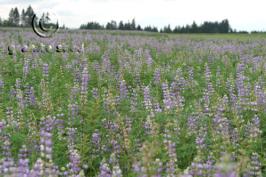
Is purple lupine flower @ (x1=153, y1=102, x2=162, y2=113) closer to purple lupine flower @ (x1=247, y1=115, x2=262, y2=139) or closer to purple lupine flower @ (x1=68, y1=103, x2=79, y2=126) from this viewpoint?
purple lupine flower @ (x1=68, y1=103, x2=79, y2=126)

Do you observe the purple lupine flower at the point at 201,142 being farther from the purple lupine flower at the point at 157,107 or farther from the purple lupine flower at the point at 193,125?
the purple lupine flower at the point at 157,107

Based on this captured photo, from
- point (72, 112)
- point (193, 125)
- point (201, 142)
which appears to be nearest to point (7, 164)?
point (201, 142)

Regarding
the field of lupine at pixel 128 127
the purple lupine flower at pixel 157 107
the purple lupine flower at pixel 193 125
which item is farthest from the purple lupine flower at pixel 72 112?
the purple lupine flower at pixel 193 125

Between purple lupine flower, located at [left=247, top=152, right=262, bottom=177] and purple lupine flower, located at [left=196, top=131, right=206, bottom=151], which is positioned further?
purple lupine flower, located at [left=196, top=131, right=206, bottom=151]

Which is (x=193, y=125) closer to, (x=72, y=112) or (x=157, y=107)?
(x=157, y=107)

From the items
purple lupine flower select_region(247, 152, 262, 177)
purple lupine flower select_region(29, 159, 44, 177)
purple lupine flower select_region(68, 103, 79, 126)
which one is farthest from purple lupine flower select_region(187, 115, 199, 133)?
purple lupine flower select_region(29, 159, 44, 177)

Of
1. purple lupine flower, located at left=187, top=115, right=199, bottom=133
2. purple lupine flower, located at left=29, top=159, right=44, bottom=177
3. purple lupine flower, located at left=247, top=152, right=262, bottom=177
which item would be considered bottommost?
purple lupine flower, located at left=247, top=152, right=262, bottom=177

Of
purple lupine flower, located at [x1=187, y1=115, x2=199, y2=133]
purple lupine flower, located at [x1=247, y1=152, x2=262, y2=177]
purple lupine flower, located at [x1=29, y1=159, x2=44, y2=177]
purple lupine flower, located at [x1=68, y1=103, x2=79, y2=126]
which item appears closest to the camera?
purple lupine flower, located at [x1=29, y1=159, x2=44, y2=177]

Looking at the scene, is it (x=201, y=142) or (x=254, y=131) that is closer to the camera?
(x=201, y=142)

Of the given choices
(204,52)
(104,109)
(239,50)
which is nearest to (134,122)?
(104,109)

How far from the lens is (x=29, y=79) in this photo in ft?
30.6

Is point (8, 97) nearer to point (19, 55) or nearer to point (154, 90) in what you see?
point (154, 90)

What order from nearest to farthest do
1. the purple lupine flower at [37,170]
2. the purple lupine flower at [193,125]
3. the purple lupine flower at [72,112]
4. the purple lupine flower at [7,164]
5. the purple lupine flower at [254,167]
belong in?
the purple lupine flower at [37,170]
the purple lupine flower at [7,164]
the purple lupine flower at [254,167]
the purple lupine flower at [193,125]
the purple lupine flower at [72,112]

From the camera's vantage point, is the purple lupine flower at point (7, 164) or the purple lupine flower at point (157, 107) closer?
the purple lupine flower at point (7, 164)
